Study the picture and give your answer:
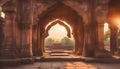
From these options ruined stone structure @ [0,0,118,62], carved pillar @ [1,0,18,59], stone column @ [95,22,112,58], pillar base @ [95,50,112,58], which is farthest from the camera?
stone column @ [95,22,112,58]

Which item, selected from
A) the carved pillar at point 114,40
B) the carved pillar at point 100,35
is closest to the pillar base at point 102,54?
the carved pillar at point 100,35

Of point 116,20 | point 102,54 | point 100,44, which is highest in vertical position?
point 116,20

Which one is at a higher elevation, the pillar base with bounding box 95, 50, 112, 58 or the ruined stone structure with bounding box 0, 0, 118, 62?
the ruined stone structure with bounding box 0, 0, 118, 62

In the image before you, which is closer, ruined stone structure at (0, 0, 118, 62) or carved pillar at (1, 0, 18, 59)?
carved pillar at (1, 0, 18, 59)

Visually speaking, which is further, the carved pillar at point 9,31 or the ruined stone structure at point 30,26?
the ruined stone structure at point 30,26

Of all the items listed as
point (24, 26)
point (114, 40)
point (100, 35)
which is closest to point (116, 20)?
point (114, 40)

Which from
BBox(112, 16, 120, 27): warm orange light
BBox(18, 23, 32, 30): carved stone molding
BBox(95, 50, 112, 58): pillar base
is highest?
BBox(112, 16, 120, 27): warm orange light

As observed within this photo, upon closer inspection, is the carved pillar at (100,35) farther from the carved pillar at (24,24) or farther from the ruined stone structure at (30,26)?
the carved pillar at (24,24)

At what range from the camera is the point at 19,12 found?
11.9 metres

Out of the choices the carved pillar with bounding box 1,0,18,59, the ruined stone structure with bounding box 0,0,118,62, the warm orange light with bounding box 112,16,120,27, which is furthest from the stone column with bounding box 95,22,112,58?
the warm orange light with bounding box 112,16,120,27

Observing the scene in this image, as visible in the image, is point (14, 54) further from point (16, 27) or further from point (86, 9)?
point (86, 9)

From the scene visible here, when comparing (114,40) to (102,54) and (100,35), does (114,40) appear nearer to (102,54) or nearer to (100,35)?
(100,35)

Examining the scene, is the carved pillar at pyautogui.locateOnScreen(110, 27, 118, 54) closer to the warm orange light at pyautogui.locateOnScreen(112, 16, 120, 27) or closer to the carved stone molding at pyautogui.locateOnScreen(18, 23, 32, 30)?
the warm orange light at pyautogui.locateOnScreen(112, 16, 120, 27)

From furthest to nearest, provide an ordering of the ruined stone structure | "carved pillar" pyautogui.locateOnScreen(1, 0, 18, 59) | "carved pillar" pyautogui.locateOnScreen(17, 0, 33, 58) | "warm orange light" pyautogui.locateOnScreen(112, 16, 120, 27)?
1. "warm orange light" pyautogui.locateOnScreen(112, 16, 120, 27)
2. "carved pillar" pyautogui.locateOnScreen(17, 0, 33, 58)
3. the ruined stone structure
4. "carved pillar" pyautogui.locateOnScreen(1, 0, 18, 59)
